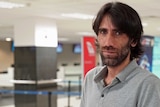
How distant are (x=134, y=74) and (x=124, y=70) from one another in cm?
6

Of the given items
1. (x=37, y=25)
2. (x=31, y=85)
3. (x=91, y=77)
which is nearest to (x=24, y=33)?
(x=37, y=25)

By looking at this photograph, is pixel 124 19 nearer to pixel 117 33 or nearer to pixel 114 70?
pixel 117 33

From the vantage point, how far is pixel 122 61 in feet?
4.92

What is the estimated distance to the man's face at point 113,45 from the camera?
4.77 ft

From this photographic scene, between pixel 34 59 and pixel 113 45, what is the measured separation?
7.73 m

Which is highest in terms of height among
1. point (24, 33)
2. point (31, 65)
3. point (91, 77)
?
point (91, 77)

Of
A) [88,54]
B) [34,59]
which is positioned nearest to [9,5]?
[88,54]

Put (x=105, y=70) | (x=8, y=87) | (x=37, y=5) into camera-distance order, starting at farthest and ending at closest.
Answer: (x=8, y=87) < (x=37, y=5) < (x=105, y=70)

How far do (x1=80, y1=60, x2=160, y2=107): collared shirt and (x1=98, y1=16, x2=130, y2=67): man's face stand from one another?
3.1 inches

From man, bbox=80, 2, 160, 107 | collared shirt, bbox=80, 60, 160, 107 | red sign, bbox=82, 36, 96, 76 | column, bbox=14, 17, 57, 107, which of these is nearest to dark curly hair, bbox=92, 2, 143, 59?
man, bbox=80, 2, 160, 107

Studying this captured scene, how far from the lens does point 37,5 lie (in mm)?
7020

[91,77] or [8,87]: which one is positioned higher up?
[91,77]

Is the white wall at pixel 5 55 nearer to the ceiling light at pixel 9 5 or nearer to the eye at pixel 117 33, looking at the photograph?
the ceiling light at pixel 9 5

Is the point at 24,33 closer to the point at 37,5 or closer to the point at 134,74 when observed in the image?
the point at 37,5
